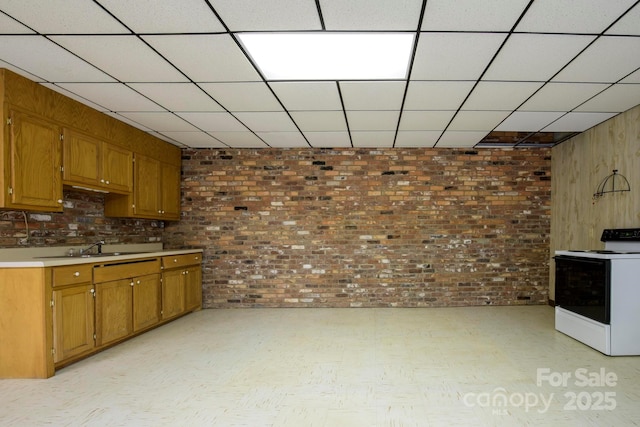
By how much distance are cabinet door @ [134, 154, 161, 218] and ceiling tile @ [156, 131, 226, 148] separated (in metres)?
0.45

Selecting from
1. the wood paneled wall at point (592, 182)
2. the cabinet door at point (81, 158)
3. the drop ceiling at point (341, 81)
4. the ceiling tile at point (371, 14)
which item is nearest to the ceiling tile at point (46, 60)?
the drop ceiling at point (341, 81)

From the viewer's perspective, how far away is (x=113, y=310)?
3.81m

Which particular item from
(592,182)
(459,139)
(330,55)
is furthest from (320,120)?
(592,182)

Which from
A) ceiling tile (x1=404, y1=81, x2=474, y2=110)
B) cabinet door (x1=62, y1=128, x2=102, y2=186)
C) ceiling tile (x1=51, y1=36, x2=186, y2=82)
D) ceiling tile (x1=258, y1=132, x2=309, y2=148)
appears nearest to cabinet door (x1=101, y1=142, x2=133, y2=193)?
cabinet door (x1=62, y1=128, x2=102, y2=186)

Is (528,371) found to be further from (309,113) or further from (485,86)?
(309,113)

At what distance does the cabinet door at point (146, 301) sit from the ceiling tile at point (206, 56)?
2.46 m

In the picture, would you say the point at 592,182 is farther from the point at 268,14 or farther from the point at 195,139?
the point at 195,139

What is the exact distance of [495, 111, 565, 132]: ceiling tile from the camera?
13.7ft

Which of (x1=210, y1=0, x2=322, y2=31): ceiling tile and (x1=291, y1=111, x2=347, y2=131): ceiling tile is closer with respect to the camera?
(x1=210, y1=0, x2=322, y2=31): ceiling tile

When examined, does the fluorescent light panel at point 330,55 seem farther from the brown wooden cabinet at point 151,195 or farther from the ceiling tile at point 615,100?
the brown wooden cabinet at point 151,195

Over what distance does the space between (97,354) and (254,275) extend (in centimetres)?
250

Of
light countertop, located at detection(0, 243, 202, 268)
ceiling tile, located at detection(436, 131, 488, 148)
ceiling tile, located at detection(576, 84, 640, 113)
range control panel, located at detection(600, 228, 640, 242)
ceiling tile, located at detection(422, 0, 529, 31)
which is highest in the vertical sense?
ceiling tile, located at detection(422, 0, 529, 31)

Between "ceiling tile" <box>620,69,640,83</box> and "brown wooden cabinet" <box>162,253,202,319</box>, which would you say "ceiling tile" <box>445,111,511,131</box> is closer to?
"ceiling tile" <box>620,69,640,83</box>

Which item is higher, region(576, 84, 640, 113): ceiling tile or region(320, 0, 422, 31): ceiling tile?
region(320, 0, 422, 31): ceiling tile
